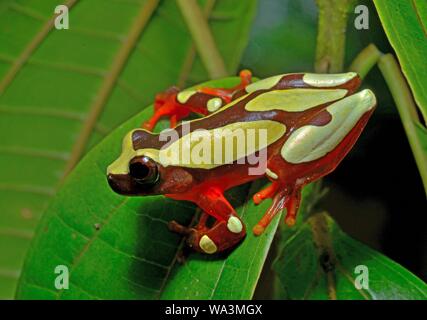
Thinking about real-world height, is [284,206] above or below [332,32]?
below

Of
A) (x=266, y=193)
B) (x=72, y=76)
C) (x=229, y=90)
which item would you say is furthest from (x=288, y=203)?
(x=72, y=76)

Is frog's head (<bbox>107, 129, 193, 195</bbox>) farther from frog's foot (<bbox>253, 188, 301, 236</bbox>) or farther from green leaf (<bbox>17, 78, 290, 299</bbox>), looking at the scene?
frog's foot (<bbox>253, 188, 301, 236</bbox>)

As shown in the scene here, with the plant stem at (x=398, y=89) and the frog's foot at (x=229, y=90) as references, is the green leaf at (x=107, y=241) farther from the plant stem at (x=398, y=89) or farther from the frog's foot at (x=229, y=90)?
the plant stem at (x=398, y=89)

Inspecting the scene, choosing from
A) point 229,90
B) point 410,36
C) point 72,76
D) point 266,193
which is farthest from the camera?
point 72,76

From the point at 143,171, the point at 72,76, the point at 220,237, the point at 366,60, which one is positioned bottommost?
the point at 220,237

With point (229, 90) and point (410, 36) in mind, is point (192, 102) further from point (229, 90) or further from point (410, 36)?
point (410, 36)

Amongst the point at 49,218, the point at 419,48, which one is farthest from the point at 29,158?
the point at 419,48
